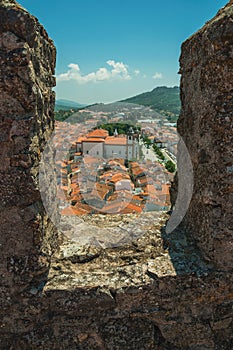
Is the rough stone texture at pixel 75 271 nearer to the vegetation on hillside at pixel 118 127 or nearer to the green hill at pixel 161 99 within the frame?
the vegetation on hillside at pixel 118 127

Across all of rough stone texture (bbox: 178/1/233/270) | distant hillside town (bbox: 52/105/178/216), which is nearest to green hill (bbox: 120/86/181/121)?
distant hillside town (bbox: 52/105/178/216)

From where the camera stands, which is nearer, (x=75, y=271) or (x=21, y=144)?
(x=21, y=144)

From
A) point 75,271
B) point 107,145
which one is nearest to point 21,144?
point 75,271

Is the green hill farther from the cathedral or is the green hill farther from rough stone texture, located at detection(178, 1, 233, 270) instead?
rough stone texture, located at detection(178, 1, 233, 270)

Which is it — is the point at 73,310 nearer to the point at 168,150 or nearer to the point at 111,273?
the point at 111,273

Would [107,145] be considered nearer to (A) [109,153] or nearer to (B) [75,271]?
(A) [109,153]

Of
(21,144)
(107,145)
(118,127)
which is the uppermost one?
(21,144)

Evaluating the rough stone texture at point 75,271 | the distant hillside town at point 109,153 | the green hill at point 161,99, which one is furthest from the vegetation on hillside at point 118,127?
the green hill at point 161,99
